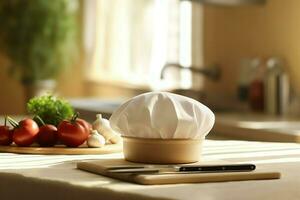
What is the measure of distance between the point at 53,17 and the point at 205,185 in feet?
16.9

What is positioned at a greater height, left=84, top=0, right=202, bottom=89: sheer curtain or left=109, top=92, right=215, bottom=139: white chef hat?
left=84, top=0, right=202, bottom=89: sheer curtain

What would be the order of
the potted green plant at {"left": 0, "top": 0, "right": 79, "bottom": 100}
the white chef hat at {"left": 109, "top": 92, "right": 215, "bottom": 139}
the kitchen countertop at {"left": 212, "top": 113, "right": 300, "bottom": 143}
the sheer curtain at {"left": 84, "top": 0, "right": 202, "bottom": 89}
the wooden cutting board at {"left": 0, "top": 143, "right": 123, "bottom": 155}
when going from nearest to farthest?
the white chef hat at {"left": 109, "top": 92, "right": 215, "bottom": 139}
the wooden cutting board at {"left": 0, "top": 143, "right": 123, "bottom": 155}
the kitchen countertop at {"left": 212, "top": 113, "right": 300, "bottom": 143}
the sheer curtain at {"left": 84, "top": 0, "right": 202, "bottom": 89}
the potted green plant at {"left": 0, "top": 0, "right": 79, "bottom": 100}

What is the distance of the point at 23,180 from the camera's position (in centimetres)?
152

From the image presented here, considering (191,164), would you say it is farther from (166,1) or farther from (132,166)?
(166,1)

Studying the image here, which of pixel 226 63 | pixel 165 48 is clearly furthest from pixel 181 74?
pixel 226 63

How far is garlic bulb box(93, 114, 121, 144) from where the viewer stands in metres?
1.98

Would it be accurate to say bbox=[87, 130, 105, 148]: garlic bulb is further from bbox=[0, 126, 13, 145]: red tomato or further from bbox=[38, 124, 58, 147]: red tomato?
bbox=[0, 126, 13, 145]: red tomato

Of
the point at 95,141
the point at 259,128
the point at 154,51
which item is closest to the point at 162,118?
the point at 95,141

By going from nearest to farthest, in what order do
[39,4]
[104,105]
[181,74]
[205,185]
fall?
[205,185] < [104,105] < [181,74] < [39,4]

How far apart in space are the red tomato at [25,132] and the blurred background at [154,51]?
6.51ft

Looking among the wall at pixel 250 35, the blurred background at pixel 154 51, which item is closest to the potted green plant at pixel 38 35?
the blurred background at pixel 154 51

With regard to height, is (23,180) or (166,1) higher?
(166,1)

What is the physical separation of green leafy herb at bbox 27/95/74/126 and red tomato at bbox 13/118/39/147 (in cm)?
13

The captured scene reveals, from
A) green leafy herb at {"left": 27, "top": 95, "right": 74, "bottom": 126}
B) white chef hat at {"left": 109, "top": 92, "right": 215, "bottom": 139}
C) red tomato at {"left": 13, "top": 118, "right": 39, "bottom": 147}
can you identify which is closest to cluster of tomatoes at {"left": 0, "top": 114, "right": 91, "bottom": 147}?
red tomato at {"left": 13, "top": 118, "right": 39, "bottom": 147}
